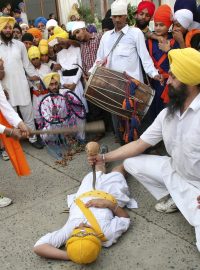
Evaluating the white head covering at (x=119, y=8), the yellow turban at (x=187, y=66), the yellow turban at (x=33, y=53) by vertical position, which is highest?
the white head covering at (x=119, y=8)

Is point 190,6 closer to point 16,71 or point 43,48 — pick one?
point 43,48

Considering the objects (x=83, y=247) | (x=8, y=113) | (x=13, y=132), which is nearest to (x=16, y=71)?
(x=8, y=113)

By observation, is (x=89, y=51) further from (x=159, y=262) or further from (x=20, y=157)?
(x=159, y=262)

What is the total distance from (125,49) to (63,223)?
2.24 metres

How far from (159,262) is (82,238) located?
0.64 meters

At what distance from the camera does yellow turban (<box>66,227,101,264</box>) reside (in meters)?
2.41

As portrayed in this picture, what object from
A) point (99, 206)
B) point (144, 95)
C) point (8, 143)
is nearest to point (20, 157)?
point (8, 143)

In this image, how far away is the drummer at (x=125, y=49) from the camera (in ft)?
14.0

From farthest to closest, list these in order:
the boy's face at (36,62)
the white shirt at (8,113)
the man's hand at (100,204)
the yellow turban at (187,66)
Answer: the boy's face at (36,62)
the white shirt at (8,113)
the man's hand at (100,204)
the yellow turban at (187,66)

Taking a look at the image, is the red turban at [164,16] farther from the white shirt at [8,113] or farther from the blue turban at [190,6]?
the white shirt at [8,113]

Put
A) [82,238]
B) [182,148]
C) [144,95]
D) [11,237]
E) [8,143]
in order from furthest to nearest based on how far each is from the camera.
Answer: [144,95], [8,143], [11,237], [182,148], [82,238]

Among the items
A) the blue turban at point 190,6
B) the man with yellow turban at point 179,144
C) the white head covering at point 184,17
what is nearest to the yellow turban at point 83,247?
the man with yellow turban at point 179,144

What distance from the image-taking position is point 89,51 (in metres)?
5.01

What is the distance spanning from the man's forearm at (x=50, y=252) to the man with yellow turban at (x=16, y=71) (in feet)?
8.23
